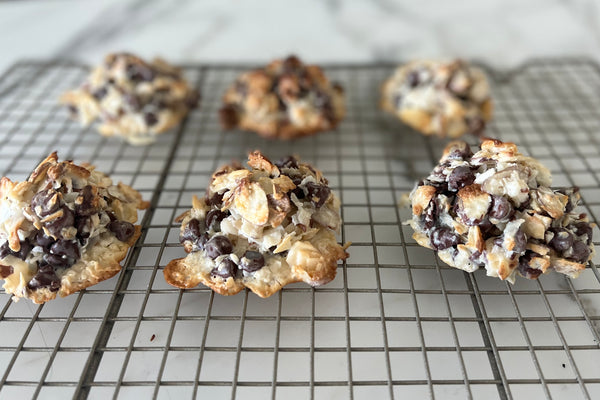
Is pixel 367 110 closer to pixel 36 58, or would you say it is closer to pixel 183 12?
pixel 183 12

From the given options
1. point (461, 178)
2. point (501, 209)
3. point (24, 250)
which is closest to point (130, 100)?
point (24, 250)

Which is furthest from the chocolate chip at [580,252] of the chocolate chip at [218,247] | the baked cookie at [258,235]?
the chocolate chip at [218,247]

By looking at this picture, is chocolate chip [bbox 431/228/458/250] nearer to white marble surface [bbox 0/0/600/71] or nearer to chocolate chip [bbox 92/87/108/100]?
chocolate chip [bbox 92/87/108/100]

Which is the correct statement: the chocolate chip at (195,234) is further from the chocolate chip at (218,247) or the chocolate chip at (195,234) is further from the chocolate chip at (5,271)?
the chocolate chip at (5,271)

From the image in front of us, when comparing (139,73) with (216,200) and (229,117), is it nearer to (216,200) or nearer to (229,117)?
(229,117)

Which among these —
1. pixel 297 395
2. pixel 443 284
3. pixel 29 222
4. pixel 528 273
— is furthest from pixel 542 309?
pixel 29 222

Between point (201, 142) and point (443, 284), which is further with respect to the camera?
point (201, 142)

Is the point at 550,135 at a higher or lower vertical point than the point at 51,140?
lower
